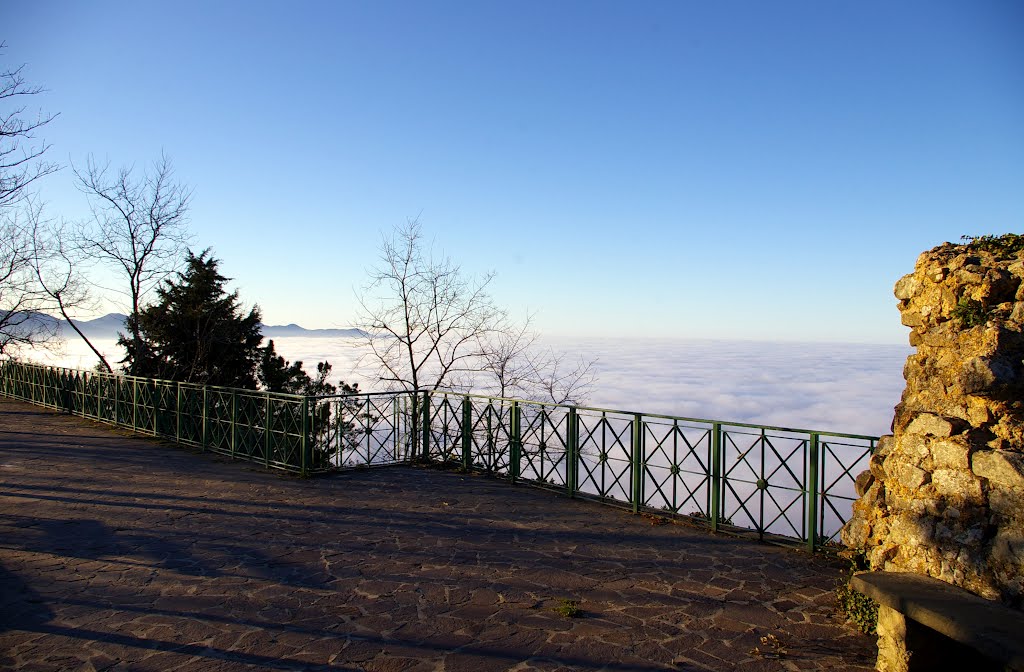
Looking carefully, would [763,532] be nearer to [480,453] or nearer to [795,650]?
[795,650]

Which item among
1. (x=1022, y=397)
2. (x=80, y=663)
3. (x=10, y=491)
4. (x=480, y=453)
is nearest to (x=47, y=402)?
(x=10, y=491)

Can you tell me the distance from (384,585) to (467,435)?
5.18m

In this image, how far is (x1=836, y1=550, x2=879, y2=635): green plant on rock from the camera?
4.70 m

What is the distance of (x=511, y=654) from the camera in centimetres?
430

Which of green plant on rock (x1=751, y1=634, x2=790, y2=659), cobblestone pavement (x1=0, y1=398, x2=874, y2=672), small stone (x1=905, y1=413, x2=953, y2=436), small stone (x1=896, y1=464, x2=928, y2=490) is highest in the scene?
small stone (x1=905, y1=413, x2=953, y2=436)

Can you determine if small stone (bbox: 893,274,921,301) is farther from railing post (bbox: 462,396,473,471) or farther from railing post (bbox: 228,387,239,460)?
railing post (bbox: 228,387,239,460)

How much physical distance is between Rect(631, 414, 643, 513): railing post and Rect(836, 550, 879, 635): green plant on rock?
292 centimetres

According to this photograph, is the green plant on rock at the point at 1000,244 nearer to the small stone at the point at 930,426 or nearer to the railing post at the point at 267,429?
the small stone at the point at 930,426

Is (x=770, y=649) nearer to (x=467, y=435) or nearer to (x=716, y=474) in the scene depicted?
(x=716, y=474)

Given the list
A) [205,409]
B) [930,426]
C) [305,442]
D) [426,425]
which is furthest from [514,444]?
[205,409]

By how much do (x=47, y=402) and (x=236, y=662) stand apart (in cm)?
2040

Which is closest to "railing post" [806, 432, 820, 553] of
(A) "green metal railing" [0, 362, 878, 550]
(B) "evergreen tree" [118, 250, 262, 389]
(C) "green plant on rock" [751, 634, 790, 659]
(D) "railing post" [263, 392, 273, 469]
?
(A) "green metal railing" [0, 362, 878, 550]

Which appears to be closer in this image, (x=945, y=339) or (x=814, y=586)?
(x=945, y=339)

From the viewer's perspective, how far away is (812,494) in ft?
21.5
